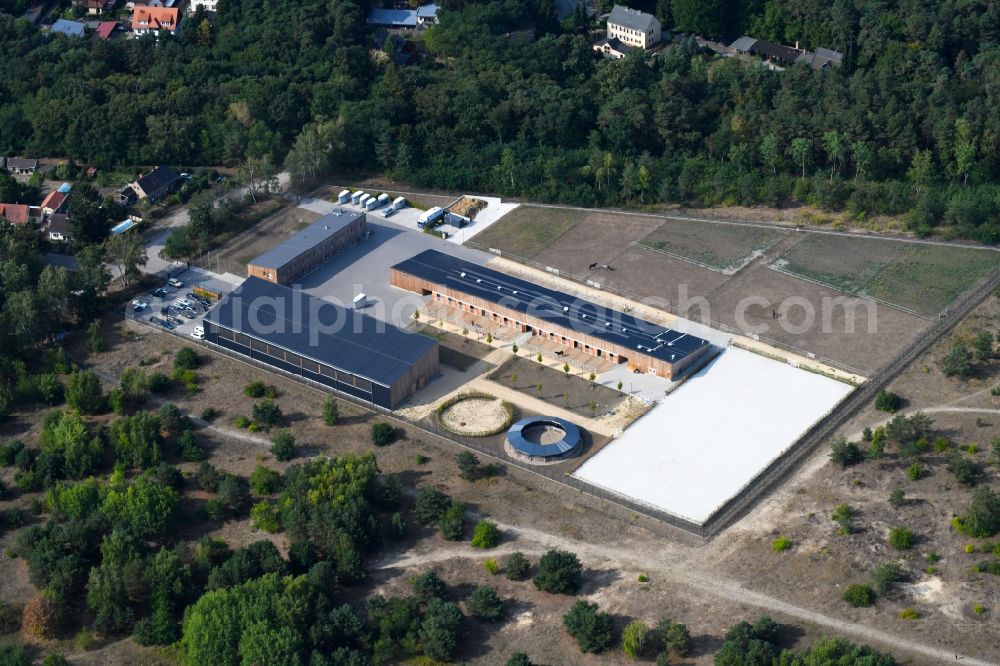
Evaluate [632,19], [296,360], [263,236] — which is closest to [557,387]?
[296,360]

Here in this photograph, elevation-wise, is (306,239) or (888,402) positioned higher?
(306,239)

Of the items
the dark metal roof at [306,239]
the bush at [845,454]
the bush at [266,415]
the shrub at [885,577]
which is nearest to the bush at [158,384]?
the bush at [266,415]

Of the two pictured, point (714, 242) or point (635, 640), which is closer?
point (635, 640)

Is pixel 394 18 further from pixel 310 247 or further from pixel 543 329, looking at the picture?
pixel 543 329

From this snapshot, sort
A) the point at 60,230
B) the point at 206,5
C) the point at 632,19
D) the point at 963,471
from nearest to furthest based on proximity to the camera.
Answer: the point at 963,471 < the point at 60,230 < the point at 632,19 < the point at 206,5

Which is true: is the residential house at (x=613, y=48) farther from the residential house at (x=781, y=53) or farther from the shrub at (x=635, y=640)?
the shrub at (x=635, y=640)

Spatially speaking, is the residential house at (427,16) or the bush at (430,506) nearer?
the bush at (430,506)

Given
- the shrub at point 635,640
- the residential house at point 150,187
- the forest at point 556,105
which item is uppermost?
the forest at point 556,105
